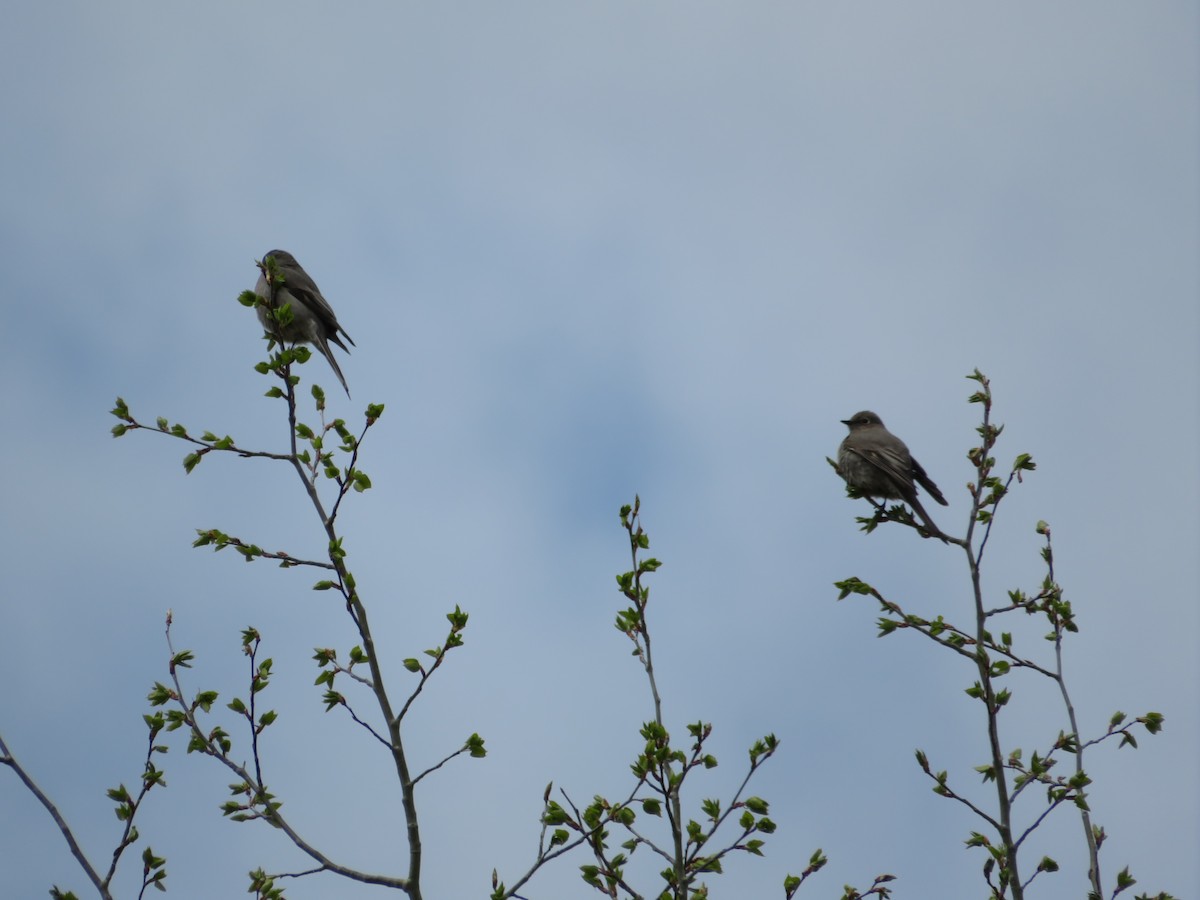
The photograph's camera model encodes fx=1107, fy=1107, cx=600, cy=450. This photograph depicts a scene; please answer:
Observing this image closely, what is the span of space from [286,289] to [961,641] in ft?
25.8

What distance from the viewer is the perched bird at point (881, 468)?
10.4m

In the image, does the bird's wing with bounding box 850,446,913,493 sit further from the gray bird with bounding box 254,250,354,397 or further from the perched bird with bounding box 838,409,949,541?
the gray bird with bounding box 254,250,354,397

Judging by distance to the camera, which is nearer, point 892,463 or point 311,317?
point 892,463

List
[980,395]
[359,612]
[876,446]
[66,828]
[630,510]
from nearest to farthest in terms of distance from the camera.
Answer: [66,828] < [359,612] < [630,510] < [980,395] < [876,446]

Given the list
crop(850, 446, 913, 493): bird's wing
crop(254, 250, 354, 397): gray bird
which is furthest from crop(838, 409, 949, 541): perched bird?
crop(254, 250, 354, 397): gray bird

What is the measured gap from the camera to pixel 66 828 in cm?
543

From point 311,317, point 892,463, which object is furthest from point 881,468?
point 311,317

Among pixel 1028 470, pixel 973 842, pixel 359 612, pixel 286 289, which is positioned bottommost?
pixel 973 842

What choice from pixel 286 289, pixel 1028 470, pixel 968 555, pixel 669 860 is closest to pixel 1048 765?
pixel 968 555

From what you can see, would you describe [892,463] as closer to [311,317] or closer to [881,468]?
[881,468]

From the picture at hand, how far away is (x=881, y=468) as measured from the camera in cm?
1056

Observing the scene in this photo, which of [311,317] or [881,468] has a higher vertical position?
[311,317]

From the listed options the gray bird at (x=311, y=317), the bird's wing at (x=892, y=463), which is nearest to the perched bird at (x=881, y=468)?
the bird's wing at (x=892, y=463)

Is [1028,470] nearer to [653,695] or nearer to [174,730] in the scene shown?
[653,695]
